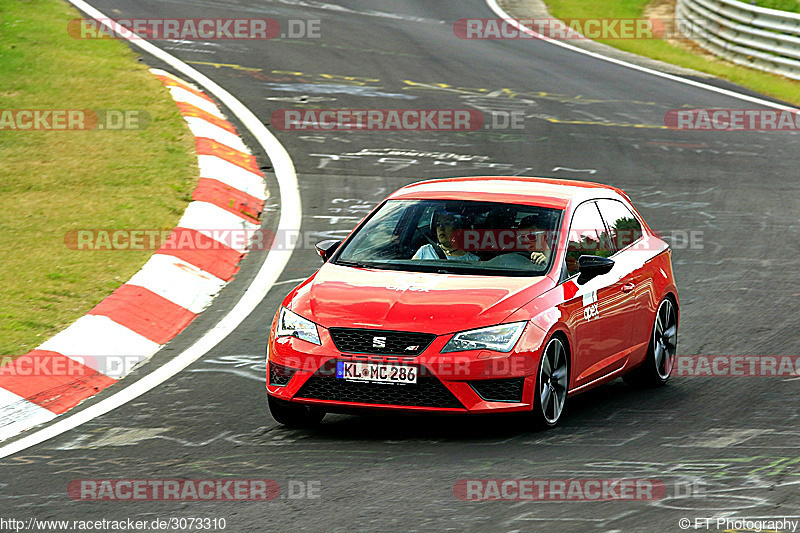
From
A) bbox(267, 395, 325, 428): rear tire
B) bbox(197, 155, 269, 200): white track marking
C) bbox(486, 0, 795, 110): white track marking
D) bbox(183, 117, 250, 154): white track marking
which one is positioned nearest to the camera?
bbox(267, 395, 325, 428): rear tire

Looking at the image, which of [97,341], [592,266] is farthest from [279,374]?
[97,341]

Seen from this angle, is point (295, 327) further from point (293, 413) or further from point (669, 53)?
point (669, 53)

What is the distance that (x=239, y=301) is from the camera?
10.3m

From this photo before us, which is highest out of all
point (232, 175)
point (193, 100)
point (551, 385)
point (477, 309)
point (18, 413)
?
point (193, 100)

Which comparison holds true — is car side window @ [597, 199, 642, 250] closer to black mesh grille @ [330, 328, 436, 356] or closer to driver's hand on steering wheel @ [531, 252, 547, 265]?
driver's hand on steering wheel @ [531, 252, 547, 265]

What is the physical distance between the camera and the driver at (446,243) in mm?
7953

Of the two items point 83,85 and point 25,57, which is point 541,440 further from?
point 25,57

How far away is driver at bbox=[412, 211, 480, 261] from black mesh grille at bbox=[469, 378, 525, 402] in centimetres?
112

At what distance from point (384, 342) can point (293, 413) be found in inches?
31.9

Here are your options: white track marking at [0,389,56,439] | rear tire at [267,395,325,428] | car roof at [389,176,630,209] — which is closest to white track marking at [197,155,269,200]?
car roof at [389,176,630,209]

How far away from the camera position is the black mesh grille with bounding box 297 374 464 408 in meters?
6.91

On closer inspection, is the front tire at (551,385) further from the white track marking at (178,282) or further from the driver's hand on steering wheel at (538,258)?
the white track marking at (178,282)

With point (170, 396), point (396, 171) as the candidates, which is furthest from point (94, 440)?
point (396, 171)

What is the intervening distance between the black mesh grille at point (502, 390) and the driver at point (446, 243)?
44.1 inches
